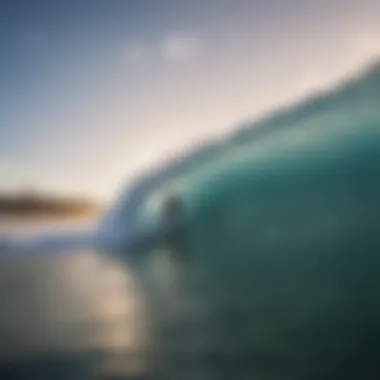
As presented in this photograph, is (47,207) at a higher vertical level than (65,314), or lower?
higher

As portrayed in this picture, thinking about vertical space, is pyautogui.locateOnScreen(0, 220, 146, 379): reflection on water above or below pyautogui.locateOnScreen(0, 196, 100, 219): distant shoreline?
below

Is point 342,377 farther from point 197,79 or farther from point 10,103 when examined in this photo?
point 10,103

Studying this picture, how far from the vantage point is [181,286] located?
166 centimetres

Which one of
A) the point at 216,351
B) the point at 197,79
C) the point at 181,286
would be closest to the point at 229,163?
the point at 197,79

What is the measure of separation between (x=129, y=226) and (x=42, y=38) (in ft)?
1.88

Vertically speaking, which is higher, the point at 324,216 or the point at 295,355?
the point at 324,216

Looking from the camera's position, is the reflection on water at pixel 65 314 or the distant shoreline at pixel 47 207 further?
the distant shoreline at pixel 47 207

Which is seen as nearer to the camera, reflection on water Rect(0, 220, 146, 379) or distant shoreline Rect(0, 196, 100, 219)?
reflection on water Rect(0, 220, 146, 379)

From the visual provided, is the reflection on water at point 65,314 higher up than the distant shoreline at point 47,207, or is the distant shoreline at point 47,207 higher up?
the distant shoreline at point 47,207

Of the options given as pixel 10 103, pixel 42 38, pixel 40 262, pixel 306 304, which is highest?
pixel 42 38

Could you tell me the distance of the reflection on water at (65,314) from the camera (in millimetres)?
1624

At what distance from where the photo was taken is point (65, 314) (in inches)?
65.2

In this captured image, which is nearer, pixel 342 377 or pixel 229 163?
Result: pixel 342 377

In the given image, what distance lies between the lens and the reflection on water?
162 centimetres
